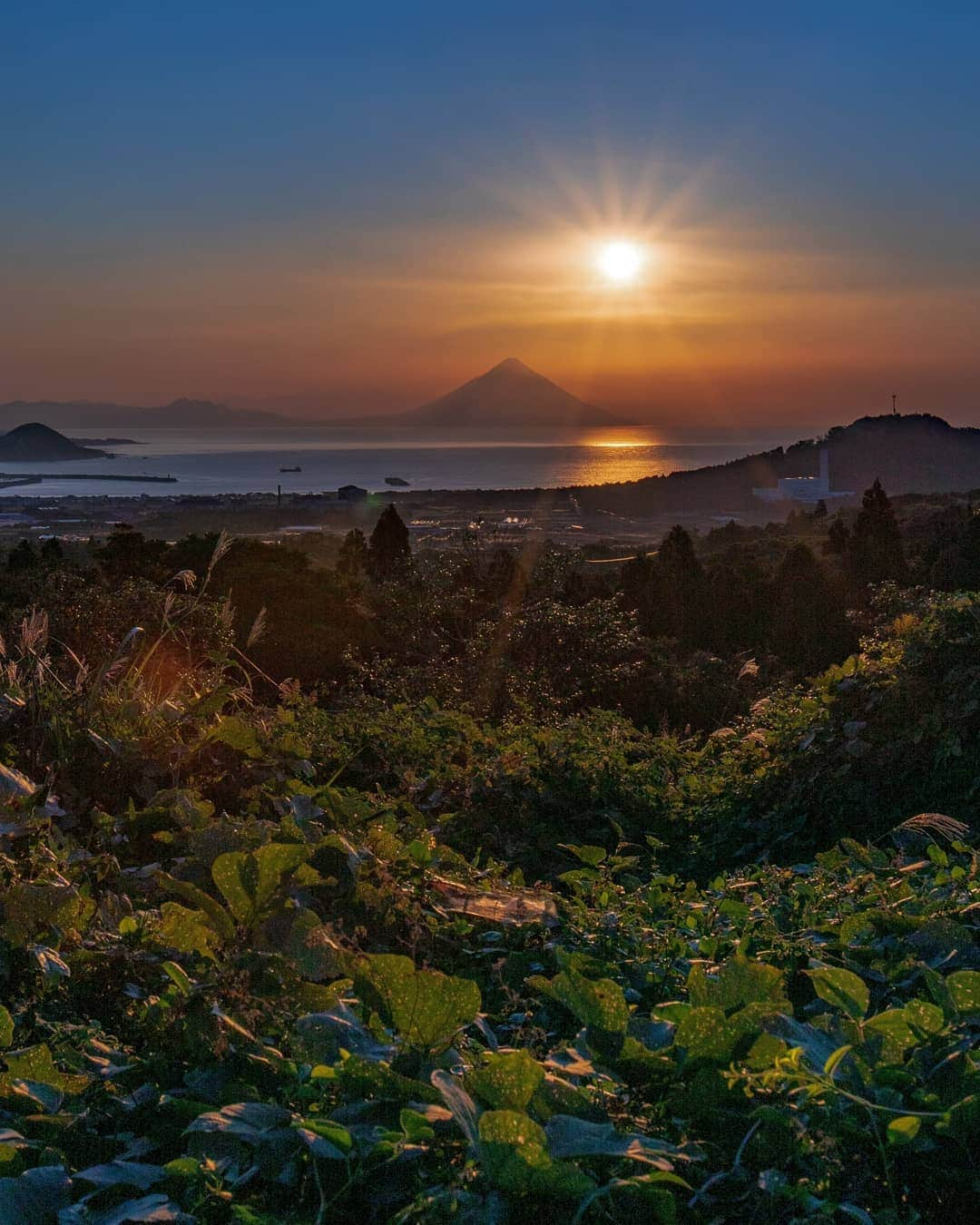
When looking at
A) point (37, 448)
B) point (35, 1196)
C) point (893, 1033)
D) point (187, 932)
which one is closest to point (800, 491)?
point (187, 932)

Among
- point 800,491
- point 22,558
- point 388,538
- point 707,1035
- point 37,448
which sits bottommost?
point 707,1035

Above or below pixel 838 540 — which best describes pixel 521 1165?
below

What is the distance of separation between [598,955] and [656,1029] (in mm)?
878

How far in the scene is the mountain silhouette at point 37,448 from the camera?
593 feet

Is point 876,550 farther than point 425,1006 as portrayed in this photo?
Yes

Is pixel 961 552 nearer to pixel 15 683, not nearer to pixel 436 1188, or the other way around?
pixel 15 683

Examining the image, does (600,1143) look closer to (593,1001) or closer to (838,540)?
(593,1001)

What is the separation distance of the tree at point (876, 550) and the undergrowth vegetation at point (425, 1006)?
54.7 ft

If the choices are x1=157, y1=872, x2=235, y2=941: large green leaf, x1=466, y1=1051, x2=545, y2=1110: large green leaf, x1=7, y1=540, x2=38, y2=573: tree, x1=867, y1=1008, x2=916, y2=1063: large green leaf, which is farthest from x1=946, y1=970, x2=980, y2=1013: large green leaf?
x1=7, y1=540, x2=38, y2=573: tree

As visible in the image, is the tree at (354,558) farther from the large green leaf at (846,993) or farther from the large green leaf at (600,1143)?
the large green leaf at (600,1143)

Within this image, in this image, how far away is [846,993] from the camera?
7.13ft

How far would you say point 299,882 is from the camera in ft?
10.6

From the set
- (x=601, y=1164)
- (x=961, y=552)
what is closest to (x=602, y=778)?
(x=601, y=1164)

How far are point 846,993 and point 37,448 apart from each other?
20025cm
